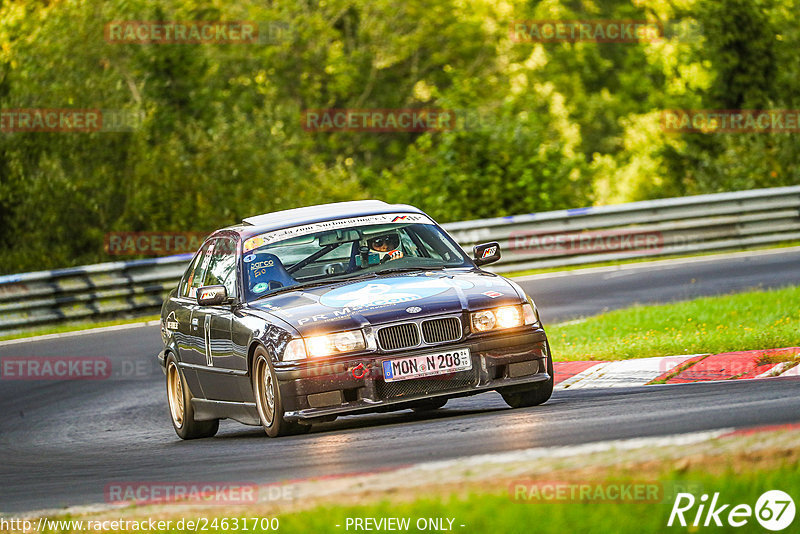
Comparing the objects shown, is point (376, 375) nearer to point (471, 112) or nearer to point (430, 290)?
point (430, 290)

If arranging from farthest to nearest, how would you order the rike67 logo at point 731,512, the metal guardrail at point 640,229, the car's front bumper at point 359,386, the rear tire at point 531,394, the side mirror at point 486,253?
the metal guardrail at point 640,229, the side mirror at point 486,253, the rear tire at point 531,394, the car's front bumper at point 359,386, the rike67 logo at point 731,512

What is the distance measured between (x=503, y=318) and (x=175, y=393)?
10.9 ft

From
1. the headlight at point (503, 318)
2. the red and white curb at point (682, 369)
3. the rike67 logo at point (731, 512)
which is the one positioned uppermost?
the rike67 logo at point (731, 512)

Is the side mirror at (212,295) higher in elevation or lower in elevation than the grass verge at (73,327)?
higher

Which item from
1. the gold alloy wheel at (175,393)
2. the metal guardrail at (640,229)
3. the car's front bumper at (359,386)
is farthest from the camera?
the metal guardrail at (640,229)

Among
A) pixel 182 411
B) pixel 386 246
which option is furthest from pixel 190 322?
pixel 386 246

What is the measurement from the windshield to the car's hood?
27 centimetres

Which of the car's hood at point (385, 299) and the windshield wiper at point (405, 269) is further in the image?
the windshield wiper at point (405, 269)

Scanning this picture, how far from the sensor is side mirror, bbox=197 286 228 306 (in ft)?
32.8

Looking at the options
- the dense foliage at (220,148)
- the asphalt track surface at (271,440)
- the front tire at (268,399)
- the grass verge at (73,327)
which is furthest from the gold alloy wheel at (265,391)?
the dense foliage at (220,148)

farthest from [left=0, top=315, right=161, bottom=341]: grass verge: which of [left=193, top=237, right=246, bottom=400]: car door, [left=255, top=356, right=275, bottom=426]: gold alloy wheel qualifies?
[left=255, top=356, right=275, bottom=426]: gold alloy wheel

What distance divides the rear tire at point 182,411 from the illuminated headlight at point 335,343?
2.21 m

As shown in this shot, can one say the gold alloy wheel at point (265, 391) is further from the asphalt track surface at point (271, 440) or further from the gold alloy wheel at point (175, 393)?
the gold alloy wheel at point (175, 393)

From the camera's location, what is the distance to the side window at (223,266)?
10336mm
